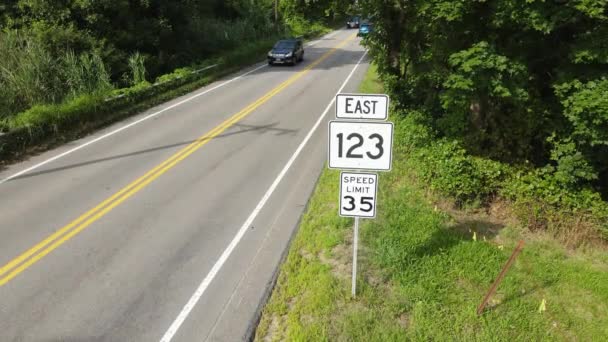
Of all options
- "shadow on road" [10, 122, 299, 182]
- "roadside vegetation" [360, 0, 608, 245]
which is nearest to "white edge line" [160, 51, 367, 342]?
"shadow on road" [10, 122, 299, 182]

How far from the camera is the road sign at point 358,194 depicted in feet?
19.9

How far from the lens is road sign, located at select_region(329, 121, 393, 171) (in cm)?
580

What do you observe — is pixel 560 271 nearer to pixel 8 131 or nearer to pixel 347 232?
pixel 347 232

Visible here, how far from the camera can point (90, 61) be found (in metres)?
19.8

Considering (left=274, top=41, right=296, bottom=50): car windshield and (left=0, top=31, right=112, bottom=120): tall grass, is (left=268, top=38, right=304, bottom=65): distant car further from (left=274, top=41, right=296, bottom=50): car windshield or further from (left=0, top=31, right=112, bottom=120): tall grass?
(left=0, top=31, right=112, bottom=120): tall grass

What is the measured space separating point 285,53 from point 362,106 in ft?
85.7

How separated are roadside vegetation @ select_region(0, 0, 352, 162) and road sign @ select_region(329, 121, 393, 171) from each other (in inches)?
440

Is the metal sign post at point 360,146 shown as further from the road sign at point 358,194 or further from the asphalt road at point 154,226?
the asphalt road at point 154,226

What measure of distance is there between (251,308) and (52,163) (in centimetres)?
901

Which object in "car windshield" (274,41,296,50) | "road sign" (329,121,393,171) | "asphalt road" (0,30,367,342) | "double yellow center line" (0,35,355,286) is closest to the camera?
"road sign" (329,121,393,171)

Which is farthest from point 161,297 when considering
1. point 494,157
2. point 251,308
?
point 494,157

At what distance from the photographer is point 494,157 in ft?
34.6

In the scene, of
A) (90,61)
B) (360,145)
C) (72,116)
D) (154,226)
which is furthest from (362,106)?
(90,61)

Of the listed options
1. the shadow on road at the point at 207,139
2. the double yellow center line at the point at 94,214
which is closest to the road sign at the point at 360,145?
the double yellow center line at the point at 94,214
